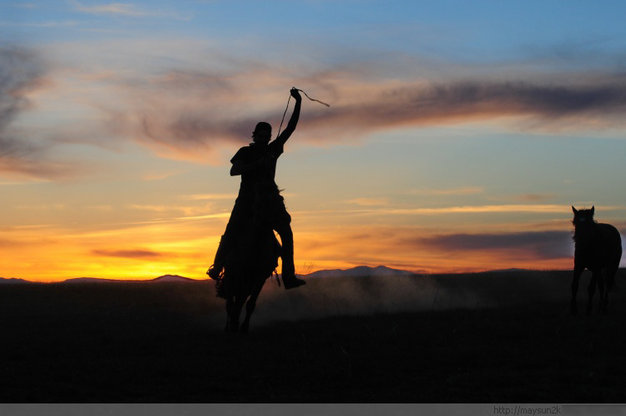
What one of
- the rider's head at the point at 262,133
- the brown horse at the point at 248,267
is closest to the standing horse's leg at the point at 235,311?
the brown horse at the point at 248,267

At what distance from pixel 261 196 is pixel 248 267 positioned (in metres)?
1.48

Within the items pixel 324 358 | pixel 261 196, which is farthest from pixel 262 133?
pixel 324 358

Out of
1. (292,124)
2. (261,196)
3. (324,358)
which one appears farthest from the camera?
(292,124)

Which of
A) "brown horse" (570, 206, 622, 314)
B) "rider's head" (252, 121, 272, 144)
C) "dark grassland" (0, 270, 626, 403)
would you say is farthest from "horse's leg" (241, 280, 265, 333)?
"brown horse" (570, 206, 622, 314)

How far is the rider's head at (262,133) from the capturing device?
54.3 feet

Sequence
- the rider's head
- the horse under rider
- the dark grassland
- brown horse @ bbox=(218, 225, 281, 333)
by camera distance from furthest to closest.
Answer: the rider's head, brown horse @ bbox=(218, 225, 281, 333), the horse under rider, the dark grassland

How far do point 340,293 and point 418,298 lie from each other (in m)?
6.32

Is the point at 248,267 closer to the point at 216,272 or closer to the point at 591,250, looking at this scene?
the point at 216,272

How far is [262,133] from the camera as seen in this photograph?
54.3 ft

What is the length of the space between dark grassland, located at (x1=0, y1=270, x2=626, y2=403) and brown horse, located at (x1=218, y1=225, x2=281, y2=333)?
68 centimetres

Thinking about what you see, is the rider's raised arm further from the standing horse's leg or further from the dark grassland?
the dark grassland

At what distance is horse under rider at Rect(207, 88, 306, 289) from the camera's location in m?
15.7

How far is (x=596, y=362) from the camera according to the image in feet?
40.0
